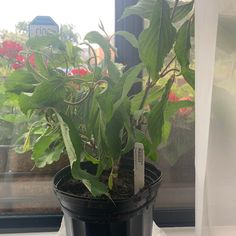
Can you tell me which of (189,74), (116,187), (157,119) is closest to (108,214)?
(116,187)

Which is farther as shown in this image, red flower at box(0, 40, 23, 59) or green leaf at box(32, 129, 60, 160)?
red flower at box(0, 40, 23, 59)

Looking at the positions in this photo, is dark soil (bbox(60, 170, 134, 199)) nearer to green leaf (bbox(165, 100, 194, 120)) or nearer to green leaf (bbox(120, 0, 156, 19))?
green leaf (bbox(165, 100, 194, 120))

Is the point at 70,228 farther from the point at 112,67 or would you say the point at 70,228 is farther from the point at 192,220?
the point at 192,220

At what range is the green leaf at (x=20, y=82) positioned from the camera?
0.52 metres

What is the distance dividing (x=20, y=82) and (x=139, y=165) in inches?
10.4

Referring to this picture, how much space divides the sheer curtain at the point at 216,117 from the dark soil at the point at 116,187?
14 cm

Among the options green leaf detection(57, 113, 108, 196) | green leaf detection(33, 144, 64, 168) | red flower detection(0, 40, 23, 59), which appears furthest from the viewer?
red flower detection(0, 40, 23, 59)

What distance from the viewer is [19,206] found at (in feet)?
2.93

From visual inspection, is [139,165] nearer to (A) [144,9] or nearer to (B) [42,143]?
(B) [42,143]

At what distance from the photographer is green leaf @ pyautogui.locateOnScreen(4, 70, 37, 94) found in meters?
0.52

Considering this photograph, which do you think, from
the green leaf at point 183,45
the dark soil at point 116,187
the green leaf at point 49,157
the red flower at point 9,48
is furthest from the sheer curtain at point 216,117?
the red flower at point 9,48

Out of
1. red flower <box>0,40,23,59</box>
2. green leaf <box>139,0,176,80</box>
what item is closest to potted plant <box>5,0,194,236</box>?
green leaf <box>139,0,176,80</box>

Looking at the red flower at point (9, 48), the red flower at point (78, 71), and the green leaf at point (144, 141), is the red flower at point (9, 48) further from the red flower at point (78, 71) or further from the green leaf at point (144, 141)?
the green leaf at point (144, 141)

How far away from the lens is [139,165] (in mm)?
557
